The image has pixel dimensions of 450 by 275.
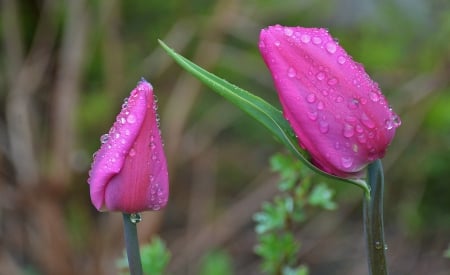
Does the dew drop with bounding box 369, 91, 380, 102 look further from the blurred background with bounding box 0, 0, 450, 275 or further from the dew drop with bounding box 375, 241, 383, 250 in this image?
the blurred background with bounding box 0, 0, 450, 275

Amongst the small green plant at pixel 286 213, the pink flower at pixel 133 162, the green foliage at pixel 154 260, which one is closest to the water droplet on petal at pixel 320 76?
the pink flower at pixel 133 162

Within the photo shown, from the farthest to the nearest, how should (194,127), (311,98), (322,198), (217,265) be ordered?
(194,127) < (217,265) < (322,198) < (311,98)

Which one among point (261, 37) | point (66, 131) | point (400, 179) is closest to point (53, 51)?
point (66, 131)

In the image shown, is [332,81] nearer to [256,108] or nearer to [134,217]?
[256,108]

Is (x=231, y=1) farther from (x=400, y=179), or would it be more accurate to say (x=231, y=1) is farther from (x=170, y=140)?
(x=400, y=179)

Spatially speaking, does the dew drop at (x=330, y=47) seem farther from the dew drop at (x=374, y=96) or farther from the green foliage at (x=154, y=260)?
the green foliage at (x=154, y=260)

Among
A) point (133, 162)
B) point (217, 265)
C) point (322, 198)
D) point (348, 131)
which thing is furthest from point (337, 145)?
point (217, 265)
